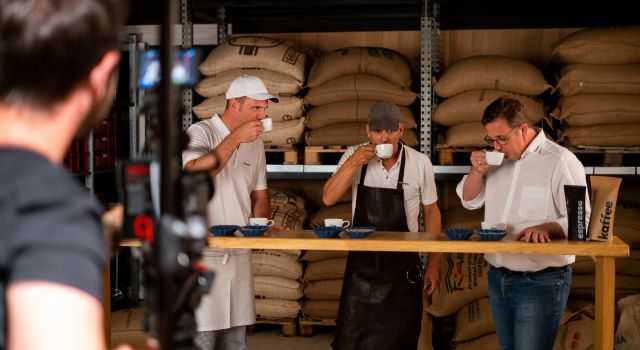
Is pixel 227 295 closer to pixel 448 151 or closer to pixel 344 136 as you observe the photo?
Result: pixel 344 136

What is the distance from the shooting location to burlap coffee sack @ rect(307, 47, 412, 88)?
17.8 feet

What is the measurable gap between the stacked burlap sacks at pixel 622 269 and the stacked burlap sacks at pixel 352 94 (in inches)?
54.6

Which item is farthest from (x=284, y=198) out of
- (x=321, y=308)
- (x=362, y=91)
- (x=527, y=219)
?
(x=527, y=219)

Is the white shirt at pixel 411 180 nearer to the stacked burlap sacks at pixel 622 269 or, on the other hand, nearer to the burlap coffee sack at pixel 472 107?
the burlap coffee sack at pixel 472 107

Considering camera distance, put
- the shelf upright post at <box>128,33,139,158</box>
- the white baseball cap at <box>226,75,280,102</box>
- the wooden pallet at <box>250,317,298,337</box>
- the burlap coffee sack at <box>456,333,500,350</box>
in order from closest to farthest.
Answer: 1. the white baseball cap at <box>226,75,280,102</box>
2. the burlap coffee sack at <box>456,333,500,350</box>
3. the wooden pallet at <box>250,317,298,337</box>
4. the shelf upright post at <box>128,33,139,158</box>

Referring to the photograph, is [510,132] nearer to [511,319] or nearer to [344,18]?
[511,319]

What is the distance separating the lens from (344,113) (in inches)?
213

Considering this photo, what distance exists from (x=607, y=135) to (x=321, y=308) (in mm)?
2276

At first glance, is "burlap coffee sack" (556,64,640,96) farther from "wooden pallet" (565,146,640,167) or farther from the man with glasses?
the man with glasses

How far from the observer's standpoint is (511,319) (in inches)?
147

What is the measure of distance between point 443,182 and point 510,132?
2.20 m

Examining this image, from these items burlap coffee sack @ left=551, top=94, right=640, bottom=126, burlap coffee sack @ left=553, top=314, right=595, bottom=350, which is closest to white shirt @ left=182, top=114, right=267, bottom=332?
burlap coffee sack @ left=553, top=314, right=595, bottom=350

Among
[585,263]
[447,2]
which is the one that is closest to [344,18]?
[447,2]

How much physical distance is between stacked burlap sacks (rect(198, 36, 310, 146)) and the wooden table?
180 cm
